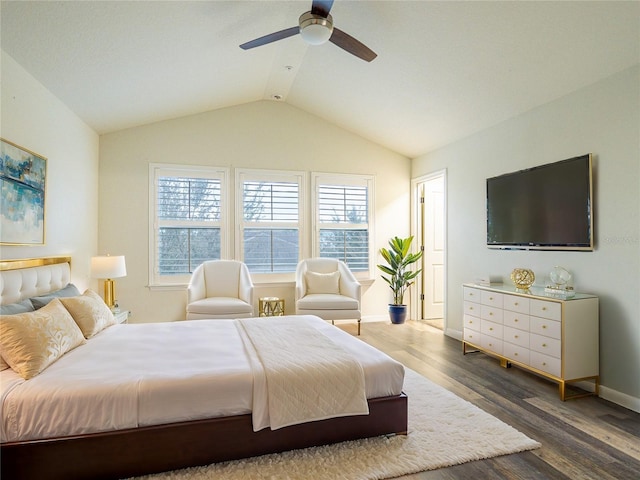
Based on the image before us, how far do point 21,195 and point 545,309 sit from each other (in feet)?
13.7

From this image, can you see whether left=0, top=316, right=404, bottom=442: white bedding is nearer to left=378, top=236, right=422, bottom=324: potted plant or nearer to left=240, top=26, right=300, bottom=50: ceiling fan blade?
left=240, top=26, right=300, bottom=50: ceiling fan blade

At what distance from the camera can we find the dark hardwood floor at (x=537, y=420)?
6.42 ft

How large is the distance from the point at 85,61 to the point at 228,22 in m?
1.19

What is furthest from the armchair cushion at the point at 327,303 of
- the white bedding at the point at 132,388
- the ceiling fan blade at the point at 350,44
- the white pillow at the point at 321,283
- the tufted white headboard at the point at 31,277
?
the ceiling fan blade at the point at 350,44

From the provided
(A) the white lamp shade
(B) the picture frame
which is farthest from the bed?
(A) the white lamp shade

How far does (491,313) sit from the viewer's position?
3623 millimetres

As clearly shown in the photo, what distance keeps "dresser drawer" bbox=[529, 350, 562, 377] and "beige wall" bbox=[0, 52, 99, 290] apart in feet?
13.6

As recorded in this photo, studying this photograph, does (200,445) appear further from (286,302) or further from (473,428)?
(286,302)

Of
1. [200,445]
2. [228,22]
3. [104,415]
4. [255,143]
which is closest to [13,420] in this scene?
[104,415]

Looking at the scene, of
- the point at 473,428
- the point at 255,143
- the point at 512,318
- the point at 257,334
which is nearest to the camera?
the point at 473,428

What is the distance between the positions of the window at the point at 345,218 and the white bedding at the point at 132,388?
3221 millimetres

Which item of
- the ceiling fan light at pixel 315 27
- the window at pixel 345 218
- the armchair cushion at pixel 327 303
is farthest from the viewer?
the window at pixel 345 218

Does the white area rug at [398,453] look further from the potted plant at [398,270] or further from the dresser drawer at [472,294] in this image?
the potted plant at [398,270]

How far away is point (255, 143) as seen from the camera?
5.22 metres
